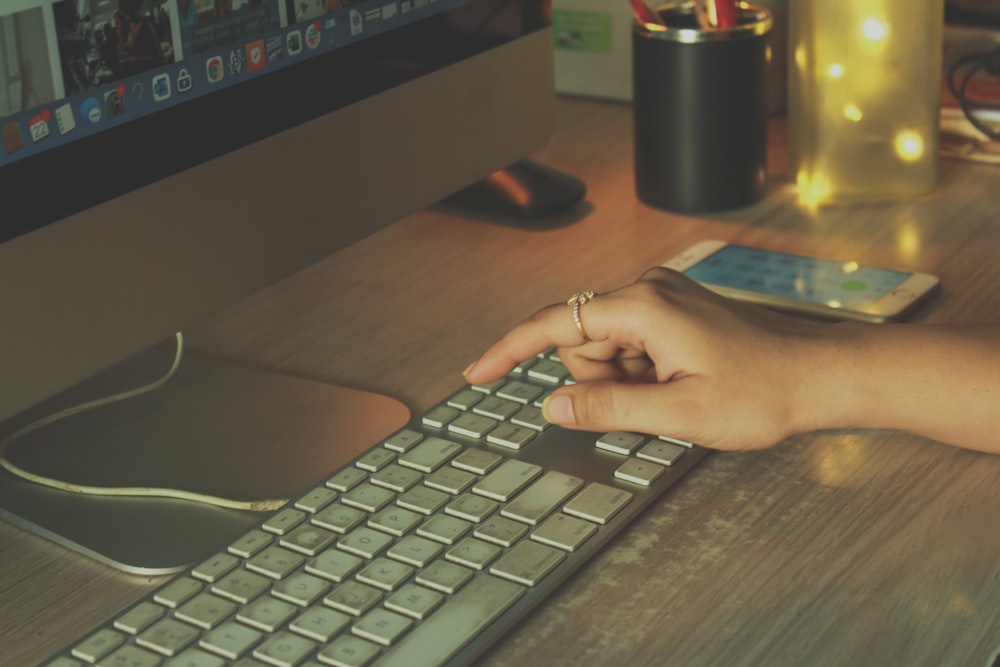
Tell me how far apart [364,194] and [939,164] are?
543 millimetres

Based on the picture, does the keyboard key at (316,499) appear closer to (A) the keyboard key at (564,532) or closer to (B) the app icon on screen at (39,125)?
(A) the keyboard key at (564,532)

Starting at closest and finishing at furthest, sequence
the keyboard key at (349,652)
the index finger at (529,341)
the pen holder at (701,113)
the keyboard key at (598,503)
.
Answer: the keyboard key at (349,652) < the keyboard key at (598,503) < the index finger at (529,341) < the pen holder at (701,113)

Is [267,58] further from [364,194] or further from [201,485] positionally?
[201,485]

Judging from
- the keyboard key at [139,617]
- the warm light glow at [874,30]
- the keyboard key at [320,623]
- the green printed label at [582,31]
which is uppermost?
the warm light glow at [874,30]

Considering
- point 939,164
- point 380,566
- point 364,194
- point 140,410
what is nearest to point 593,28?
point 939,164

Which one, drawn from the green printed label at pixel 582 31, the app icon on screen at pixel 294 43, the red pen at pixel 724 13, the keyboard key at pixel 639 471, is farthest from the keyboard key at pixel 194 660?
the green printed label at pixel 582 31

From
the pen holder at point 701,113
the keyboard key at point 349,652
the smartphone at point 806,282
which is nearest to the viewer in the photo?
the keyboard key at point 349,652

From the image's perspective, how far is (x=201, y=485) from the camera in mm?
667

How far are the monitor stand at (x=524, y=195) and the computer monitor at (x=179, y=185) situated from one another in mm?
180

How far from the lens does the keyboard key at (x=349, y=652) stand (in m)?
0.51

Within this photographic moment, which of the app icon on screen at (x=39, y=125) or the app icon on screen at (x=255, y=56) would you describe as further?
the app icon on screen at (x=255, y=56)

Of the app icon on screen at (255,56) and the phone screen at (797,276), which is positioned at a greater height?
the app icon on screen at (255,56)

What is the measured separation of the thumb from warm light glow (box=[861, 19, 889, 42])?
1.48 feet

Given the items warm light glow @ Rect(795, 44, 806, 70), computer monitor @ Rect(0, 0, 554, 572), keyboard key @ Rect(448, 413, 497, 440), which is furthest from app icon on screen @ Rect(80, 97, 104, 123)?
warm light glow @ Rect(795, 44, 806, 70)
